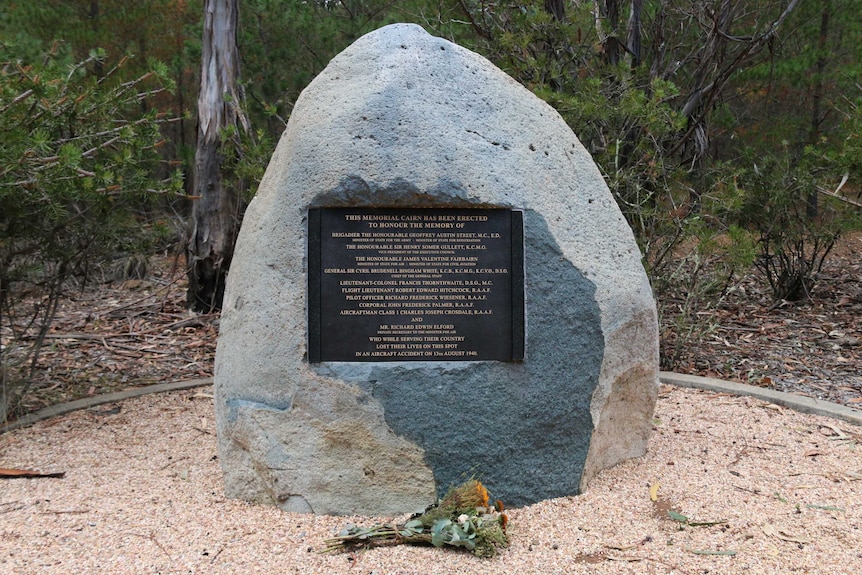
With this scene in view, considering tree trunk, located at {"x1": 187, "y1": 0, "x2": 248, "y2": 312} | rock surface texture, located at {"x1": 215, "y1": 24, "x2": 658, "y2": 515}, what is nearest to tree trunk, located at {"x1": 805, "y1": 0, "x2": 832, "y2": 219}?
rock surface texture, located at {"x1": 215, "y1": 24, "x2": 658, "y2": 515}

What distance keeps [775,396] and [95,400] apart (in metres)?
4.74

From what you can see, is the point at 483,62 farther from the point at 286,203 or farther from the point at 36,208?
the point at 36,208

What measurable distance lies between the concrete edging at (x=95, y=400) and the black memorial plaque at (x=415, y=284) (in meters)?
2.67

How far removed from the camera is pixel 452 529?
307cm

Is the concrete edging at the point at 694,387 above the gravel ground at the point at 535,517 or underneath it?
above

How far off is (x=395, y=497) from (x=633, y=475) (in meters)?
1.25

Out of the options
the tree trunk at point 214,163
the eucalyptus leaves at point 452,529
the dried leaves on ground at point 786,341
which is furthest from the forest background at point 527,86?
the eucalyptus leaves at point 452,529

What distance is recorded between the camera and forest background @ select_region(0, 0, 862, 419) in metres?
4.62

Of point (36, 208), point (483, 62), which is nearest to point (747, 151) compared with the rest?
point (483, 62)

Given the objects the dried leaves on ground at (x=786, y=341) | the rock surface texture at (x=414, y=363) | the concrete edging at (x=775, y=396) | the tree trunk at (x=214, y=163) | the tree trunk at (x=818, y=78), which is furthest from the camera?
the tree trunk at (x=818, y=78)

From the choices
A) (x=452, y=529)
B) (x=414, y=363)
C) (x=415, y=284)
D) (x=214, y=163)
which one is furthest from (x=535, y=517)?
(x=214, y=163)

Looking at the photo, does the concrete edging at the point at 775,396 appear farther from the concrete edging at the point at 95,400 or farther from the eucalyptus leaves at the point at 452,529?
the concrete edging at the point at 95,400

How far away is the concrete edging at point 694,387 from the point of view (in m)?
4.87

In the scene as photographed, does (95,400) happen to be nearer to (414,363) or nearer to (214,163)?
(414,363)
